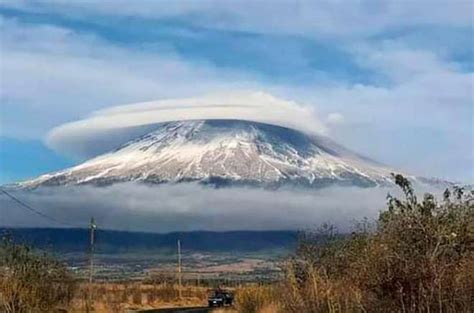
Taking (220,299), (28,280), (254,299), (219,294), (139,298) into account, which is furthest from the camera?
(139,298)

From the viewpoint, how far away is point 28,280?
34.8 m

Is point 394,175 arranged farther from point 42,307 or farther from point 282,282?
point 42,307

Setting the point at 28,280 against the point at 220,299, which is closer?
the point at 28,280

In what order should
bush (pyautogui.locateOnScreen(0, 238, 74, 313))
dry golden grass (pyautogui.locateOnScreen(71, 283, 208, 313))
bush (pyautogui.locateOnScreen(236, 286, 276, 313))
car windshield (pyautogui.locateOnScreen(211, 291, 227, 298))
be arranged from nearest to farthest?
bush (pyautogui.locateOnScreen(0, 238, 74, 313)) < bush (pyautogui.locateOnScreen(236, 286, 276, 313)) < dry golden grass (pyautogui.locateOnScreen(71, 283, 208, 313)) < car windshield (pyautogui.locateOnScreen(211, 291, 227, 298))

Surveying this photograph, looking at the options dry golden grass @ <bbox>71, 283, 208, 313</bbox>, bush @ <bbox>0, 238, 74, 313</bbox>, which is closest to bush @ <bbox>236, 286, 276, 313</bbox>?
bush @ <bbox>0, 238, 74, 313</bbox>

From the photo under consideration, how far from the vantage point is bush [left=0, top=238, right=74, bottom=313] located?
3306cm

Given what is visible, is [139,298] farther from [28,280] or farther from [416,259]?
[416,259]

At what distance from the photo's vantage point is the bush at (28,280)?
108 feet

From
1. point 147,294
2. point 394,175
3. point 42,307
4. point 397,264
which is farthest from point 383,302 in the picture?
point 147,294

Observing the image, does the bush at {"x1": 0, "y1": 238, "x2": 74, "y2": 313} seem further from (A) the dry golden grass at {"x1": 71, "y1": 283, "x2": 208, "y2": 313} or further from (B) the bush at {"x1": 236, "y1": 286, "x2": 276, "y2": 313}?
(A) the dry golden grass at {"x1": 71, "y1": 283, "x2": 208, "y2": 313}


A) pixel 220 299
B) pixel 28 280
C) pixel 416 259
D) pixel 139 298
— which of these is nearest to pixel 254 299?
pixel 28 280

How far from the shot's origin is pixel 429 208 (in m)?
22.7

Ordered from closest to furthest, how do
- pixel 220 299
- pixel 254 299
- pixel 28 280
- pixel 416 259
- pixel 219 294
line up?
pixel 416 259
pixel 28 280
pixel 254 299
pixel 220 299
pixel 219 294

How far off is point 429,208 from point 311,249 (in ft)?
29.9
